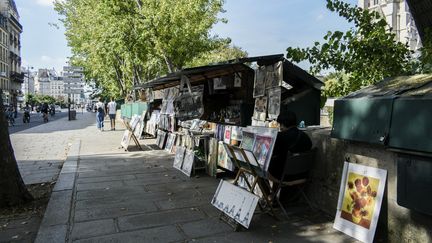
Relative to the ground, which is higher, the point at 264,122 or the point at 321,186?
the point at 264,122

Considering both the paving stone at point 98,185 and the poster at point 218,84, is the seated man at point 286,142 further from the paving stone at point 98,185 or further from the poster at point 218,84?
the poster at point 218,84

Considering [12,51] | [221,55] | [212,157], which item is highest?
[12,51]

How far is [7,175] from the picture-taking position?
17.1ft

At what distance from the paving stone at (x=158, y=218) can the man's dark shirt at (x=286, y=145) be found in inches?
47.4

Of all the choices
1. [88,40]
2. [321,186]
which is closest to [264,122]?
[321,186]

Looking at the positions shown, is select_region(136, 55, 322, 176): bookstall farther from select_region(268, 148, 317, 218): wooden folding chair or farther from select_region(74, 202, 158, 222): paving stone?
select_region(74, 202, 158, 222): paving stone

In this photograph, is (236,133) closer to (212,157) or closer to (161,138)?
(212,157)

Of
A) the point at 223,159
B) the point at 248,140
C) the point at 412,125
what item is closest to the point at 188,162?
the point at 223,159

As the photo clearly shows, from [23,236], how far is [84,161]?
4.97 meters

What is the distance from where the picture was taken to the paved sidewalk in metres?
4.09

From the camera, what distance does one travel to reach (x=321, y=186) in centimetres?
480

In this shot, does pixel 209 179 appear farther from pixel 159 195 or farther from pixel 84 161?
pixel 84 161

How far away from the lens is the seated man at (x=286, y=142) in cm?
465

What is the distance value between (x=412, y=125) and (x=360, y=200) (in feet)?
3.55
